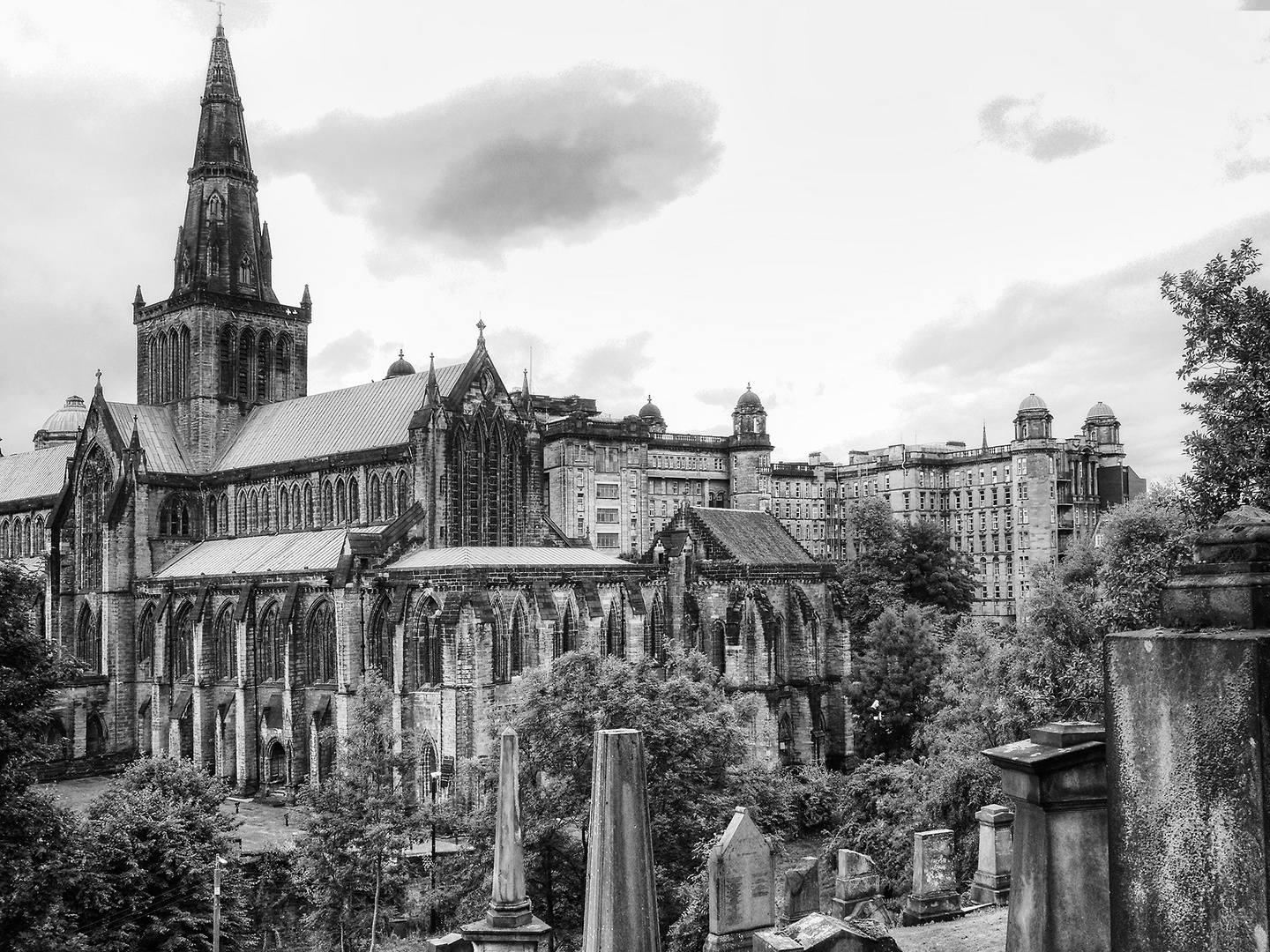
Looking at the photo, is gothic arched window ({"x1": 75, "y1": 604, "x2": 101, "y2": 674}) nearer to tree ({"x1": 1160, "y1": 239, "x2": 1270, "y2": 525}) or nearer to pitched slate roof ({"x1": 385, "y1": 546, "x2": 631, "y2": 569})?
pitched slate roof ({"x1": 385, "y1": 546, "x2": 631, "y2": 569})

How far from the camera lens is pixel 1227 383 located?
20.8 meters

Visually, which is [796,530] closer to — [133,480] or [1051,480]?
[1051,480]

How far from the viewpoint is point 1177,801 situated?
4.02m

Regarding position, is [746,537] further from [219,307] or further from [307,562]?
[219,307]

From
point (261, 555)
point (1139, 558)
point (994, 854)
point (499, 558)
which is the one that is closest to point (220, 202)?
point (261, 555)

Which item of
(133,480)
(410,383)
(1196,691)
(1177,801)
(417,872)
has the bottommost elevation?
(417,872)

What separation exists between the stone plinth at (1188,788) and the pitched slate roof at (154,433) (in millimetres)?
64804

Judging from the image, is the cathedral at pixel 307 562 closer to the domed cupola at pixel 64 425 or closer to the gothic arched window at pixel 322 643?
the gothic arched window at pixel 322 643

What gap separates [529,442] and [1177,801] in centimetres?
5112

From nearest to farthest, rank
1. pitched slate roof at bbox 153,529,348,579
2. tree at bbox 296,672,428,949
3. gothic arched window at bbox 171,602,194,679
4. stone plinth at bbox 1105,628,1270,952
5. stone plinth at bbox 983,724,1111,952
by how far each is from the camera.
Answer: stone plinth at bbox 1105,628,1270,952, stone plinth at bbox 983,724,1111,952, tree at bbox 296,672,428,949, pitched slate roof at bbox 153,529,348,579, gothic arched window at bbox 171,602,194,679

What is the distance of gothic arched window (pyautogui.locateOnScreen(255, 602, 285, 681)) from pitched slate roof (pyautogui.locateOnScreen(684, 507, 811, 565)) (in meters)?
22.1

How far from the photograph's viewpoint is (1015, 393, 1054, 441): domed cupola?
9962cm

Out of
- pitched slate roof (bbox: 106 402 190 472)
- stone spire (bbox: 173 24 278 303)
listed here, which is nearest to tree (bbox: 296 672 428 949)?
pitched slate roof (bbox: 106 402 190 472)

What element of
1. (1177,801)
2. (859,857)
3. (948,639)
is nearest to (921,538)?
(948,639)
